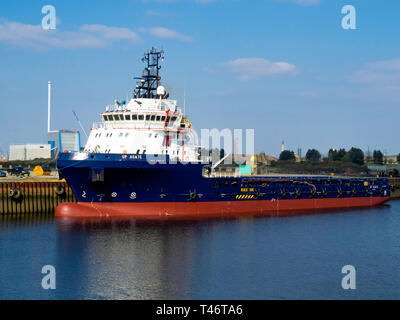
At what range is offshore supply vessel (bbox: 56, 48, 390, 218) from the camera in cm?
3128

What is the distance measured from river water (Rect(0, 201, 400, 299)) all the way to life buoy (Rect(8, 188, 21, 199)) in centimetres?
390

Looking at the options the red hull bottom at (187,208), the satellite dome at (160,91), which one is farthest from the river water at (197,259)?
the satellite dome at (160,91)

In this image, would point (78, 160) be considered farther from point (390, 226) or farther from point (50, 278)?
point (390, 226)

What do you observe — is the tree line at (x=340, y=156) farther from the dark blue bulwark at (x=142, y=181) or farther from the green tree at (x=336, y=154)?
the dark blue bulwark at (x=142, y=181)

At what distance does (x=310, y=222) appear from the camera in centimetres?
3412

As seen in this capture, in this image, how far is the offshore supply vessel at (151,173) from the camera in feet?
103

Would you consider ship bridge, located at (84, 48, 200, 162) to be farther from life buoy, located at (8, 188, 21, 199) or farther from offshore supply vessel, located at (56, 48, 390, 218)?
life buoy, located at (8, 188, 21, 199)

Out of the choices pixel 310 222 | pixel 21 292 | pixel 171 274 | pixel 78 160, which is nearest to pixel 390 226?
pixel 310 222

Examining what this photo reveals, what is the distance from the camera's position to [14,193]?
36.6 metres

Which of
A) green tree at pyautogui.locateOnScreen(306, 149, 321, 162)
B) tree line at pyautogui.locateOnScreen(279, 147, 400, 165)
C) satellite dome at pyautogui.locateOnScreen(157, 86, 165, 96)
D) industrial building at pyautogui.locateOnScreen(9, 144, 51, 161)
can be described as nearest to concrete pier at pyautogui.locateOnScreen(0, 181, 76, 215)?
satellite dome at pyautogui.locateOnScreen(157, 86, 165, 96)

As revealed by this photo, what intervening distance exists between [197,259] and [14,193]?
2041cm

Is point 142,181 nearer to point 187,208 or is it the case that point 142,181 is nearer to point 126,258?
point 187,208

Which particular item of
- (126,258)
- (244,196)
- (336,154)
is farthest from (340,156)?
(126,258)
